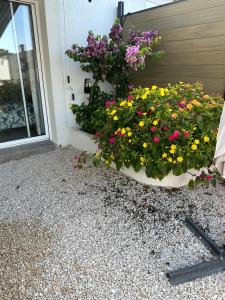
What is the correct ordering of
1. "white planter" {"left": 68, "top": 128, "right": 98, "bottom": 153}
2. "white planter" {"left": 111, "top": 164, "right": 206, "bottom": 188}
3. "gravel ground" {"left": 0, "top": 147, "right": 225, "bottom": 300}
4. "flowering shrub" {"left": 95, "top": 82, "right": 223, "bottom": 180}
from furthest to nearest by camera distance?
"white planter" {"left": 68, "top": 128, "right": 98, "bottom": 153}
"white planter" {"left": 111, "top": 164, "right": 206, "bottom": 188}
"flowering shrub" {"left": 95, "top": 82, "right": 223, "bottom": 180}
"gravel ground" {"left": 0, "top": 147, "right": 225, "bottom": 300}

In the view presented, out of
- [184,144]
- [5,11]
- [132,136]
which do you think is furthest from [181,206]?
[5,11]

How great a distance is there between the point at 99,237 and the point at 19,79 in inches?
108

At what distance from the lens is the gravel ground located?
1.43 metres

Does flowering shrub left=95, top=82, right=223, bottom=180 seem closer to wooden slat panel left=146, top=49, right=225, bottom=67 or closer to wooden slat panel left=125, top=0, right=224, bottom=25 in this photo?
wooden slat panel left=146, top=49, right=225, bottom=67

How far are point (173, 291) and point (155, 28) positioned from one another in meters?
3.37

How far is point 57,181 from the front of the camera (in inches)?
110

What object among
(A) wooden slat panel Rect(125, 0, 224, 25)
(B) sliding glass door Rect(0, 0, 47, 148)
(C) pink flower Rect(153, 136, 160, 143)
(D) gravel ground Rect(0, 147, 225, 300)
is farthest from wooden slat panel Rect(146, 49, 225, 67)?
(B) sliding glass door Rect(0, 0, 47, 148)

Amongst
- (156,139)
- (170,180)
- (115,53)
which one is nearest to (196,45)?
(115,53)

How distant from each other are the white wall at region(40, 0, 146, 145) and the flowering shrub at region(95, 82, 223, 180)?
4.75 feet

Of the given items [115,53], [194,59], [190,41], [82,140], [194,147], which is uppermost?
[190,41]

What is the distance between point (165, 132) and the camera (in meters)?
2.22

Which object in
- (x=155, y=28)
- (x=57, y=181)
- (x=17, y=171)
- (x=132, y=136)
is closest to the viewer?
(x=132, y=136)

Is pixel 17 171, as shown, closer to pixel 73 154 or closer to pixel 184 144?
pixel 73 154

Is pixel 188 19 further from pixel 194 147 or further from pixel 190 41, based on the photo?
pixel 194 147
